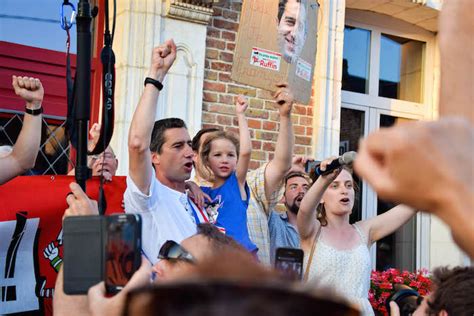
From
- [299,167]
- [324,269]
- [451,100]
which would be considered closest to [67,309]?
[451,100]

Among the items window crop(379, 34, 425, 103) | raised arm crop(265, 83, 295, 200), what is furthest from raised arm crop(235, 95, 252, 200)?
window crop(379, 34, 425, 103)

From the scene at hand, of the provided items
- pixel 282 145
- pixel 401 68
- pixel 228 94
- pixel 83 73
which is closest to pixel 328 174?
pixel 282 145

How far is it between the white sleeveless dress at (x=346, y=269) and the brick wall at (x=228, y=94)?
8.08ft

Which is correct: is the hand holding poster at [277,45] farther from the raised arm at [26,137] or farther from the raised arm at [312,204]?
the raised arm at [26,137]

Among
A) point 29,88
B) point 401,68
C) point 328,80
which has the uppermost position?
point 401,68

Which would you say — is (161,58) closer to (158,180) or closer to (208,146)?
(158,180)

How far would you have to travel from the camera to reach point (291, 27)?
447 centimetres

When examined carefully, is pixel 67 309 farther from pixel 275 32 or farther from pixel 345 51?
pixel 345 51

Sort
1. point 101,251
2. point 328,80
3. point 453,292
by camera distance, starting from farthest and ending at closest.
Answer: point 328,80, point 453,292, point 101,251

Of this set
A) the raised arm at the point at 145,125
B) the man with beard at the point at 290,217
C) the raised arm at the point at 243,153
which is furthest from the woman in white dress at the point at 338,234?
the raised arm at the point at 145,125

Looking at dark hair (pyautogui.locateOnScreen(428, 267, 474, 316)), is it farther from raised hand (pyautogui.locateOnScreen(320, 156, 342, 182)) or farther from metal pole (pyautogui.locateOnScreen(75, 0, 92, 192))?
raised hand (pyautogui.locateOnScreen(320, 156, 342, 182))

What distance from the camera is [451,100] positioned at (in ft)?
3.12

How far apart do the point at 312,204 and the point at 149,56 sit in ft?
7.98

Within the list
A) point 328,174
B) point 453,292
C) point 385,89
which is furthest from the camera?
point 385,89
